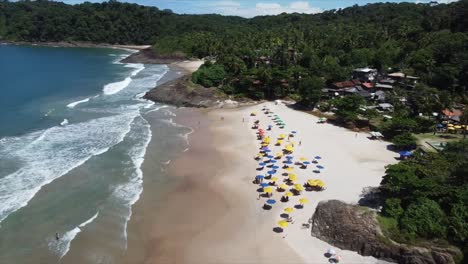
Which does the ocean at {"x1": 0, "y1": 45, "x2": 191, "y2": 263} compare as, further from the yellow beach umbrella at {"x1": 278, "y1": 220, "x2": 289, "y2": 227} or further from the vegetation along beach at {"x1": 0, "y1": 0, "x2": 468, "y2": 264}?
the yellow beach umbrella at {"x1": 278, "y1": 220, "x2": 289, "y2": 227}

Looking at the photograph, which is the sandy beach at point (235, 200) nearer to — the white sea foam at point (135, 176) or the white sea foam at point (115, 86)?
the white sea foam at point (135, 176)

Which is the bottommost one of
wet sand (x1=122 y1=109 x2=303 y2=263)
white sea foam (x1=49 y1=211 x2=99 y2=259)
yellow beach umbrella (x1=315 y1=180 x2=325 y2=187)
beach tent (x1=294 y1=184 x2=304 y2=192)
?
white sea foam (x1=49 y1=211 x2=99 y2=259)

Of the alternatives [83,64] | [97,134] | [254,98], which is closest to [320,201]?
[97,134]

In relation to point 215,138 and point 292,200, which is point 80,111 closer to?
point 215,138

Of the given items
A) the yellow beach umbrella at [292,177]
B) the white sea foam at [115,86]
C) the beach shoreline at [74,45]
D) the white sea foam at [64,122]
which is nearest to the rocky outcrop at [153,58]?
the white sea foam at [115,86]

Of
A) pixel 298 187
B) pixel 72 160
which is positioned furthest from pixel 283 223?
pixel 72 160

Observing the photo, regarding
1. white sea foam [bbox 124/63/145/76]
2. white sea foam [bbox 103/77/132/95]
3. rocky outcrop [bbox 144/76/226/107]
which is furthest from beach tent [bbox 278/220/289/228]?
white sea foam [bbox 124/63/145/76]

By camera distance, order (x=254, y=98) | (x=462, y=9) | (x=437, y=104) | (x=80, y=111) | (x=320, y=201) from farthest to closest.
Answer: (x=462, y=9) < (x=254, y=98) < (x=80, y=111) < (x=437, y=104) < (x=320, y=201)

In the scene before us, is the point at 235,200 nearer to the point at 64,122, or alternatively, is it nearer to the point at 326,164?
the point at 326,164
